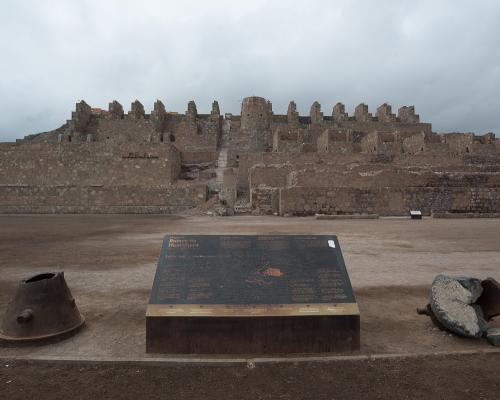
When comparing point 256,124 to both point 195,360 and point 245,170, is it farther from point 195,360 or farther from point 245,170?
point 195,360

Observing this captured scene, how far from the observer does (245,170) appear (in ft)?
93.1

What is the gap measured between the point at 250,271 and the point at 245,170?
2491 centimetres

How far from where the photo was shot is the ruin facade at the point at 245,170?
65.1ft

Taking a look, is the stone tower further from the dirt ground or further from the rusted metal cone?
the rusted metal cone

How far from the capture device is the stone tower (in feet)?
132

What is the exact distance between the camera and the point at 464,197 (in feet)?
65.3

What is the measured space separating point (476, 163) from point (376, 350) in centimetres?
2794

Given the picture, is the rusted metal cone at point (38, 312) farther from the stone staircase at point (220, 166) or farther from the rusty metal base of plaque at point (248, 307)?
the stone staircase at point (220, 166)

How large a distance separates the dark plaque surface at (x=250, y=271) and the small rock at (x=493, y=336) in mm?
1327

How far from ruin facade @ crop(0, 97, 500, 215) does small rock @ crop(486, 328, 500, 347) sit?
15.4 metres

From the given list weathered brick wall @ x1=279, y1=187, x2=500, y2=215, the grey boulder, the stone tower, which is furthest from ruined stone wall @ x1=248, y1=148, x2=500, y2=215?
the stone tower

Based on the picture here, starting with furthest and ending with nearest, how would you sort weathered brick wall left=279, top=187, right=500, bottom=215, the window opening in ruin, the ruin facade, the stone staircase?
the stone staircase
the ruin facade
weathered brick wall left=279, top=187, right=500, bottom=215
the window opening in ruin

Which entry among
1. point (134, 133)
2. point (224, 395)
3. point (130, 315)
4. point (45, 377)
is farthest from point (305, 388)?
point (134, 133)

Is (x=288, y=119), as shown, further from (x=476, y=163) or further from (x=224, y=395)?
(x=224, y=395)
